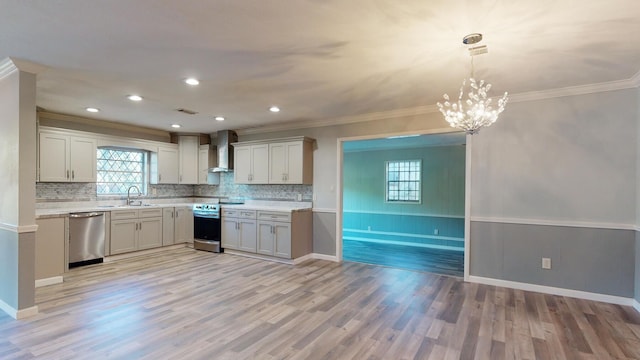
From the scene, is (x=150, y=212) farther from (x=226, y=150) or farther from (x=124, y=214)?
(x=226, y=150)

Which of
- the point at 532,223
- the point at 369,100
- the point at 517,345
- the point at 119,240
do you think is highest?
the point at 369,100

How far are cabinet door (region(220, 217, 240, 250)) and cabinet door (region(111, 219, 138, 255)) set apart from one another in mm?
1460

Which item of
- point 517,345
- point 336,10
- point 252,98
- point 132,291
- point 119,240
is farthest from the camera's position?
point 119,240

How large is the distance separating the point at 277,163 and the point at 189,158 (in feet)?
7.35

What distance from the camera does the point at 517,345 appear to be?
2.61m

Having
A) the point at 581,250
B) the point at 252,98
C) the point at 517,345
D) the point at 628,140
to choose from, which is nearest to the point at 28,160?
the point at 252,98

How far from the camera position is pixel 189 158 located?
6.74 meters

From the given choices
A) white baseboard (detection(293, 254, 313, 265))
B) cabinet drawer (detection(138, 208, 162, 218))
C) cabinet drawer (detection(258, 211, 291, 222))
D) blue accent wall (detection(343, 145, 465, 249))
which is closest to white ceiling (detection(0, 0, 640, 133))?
cabinet drawer (detection(258, 211, 291, 222))

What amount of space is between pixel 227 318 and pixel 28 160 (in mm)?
2471

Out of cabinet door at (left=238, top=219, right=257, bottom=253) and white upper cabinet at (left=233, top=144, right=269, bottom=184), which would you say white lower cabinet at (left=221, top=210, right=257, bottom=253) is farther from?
white upper cabinet at (left=233, top=144, right=269, bottom=184)

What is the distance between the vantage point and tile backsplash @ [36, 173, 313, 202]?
513 cm

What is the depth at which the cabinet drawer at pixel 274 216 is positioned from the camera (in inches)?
205

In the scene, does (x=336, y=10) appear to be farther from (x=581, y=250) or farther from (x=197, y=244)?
(x=197, y=244)

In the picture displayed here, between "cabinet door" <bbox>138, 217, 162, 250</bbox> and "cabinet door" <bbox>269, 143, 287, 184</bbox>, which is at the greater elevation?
"cabinet door" <bbox>269, 143, 287, 184</bbox>
